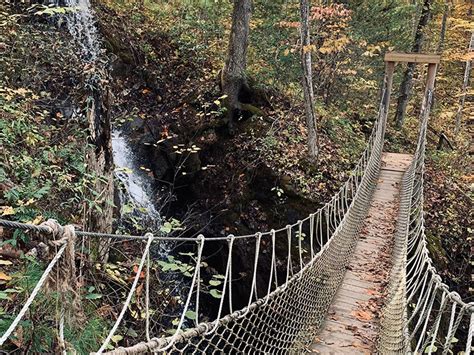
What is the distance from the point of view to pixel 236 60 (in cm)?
589

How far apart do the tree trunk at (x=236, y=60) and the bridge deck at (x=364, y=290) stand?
8.85ft

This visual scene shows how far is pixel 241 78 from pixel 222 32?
204cm

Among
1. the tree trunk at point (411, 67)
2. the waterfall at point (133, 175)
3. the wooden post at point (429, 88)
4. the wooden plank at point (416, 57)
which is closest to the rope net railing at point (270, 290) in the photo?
the waterfall at point (133, 175)

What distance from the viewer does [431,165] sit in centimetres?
792

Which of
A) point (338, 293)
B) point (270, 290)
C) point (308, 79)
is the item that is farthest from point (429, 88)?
point (270, 290)

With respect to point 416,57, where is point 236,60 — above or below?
below

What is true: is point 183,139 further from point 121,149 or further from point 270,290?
point 270,290

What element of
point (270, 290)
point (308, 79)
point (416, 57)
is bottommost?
point (270, 290)

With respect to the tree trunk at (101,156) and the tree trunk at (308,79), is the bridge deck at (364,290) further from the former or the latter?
the tree trunk at (101,156)

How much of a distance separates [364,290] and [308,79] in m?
2.94

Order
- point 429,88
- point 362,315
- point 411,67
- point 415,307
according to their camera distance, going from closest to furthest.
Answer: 1. point 362,315
2. point 415,307
3. point 429,88
4. point 411,67

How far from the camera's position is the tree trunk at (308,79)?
4730 millimetres

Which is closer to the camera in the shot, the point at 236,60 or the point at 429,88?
the point at 236,60

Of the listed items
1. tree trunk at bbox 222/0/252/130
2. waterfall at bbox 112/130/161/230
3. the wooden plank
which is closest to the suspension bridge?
waterfall at bbox 112/130/161/230
